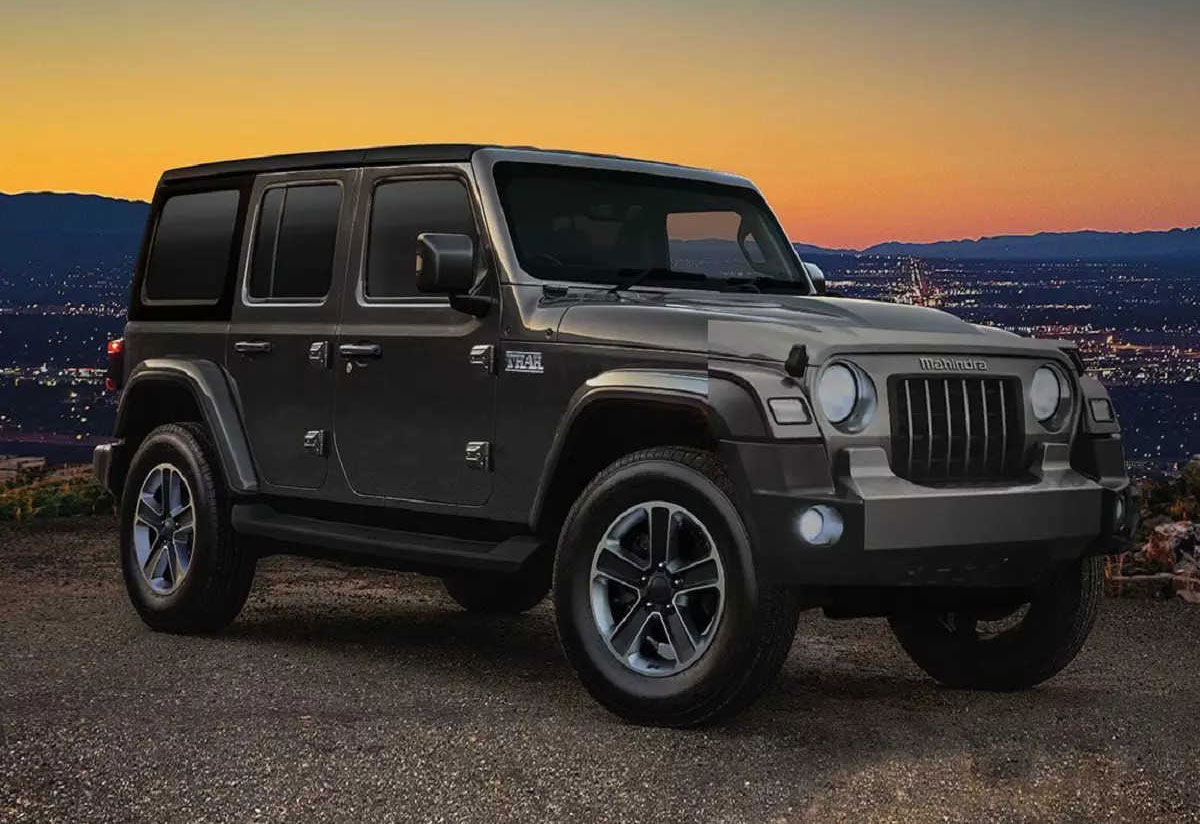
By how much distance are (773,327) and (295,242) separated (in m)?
3.20

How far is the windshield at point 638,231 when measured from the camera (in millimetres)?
7684

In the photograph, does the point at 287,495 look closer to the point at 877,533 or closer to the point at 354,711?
the point at 354,711

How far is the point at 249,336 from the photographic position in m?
8.85

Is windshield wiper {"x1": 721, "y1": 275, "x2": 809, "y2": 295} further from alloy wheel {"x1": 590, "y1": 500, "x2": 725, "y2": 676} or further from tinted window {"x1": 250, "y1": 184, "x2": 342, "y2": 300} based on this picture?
tinted window {"x1": 250, "y1": 184, "x2": 342, "y2": 300}

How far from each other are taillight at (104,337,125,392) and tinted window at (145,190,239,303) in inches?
15.0

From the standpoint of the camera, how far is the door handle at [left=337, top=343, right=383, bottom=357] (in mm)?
7988

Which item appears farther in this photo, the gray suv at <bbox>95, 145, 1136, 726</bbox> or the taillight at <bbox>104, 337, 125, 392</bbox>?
the taillight at <bbox>104, 337, 125, 392</bbox>

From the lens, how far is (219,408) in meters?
8.92

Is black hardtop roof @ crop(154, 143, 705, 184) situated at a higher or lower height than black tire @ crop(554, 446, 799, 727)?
higher

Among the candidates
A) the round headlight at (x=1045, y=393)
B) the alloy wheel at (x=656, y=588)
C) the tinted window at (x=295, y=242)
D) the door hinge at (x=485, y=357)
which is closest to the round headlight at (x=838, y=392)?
the alloy wheel at (x=656, y=588)

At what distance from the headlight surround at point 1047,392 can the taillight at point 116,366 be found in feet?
17.2

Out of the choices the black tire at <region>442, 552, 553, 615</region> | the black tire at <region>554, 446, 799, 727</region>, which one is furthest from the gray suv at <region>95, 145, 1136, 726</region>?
the black tire at <region>442, 552, 553, 615</region>

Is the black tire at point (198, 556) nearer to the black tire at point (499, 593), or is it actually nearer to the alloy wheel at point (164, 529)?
the alloy wheel at point (164, 529)

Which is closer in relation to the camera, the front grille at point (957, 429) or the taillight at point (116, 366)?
the front grille at point (957, 429)
